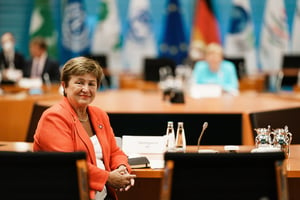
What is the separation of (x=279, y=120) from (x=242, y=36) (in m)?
8.23

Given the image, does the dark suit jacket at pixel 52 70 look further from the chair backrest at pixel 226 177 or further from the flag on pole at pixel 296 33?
the chair backrest at pixel 226 177

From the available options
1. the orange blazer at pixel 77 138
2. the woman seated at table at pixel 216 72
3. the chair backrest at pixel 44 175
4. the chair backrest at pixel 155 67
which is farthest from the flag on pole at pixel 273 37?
the chair backrest at pixel 44 175

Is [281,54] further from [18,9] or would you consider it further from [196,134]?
[196,134]

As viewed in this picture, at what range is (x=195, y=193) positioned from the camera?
2.90 m

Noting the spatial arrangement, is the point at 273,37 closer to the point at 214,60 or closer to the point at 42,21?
the point at 42,21

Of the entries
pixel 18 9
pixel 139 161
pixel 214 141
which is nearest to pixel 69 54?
pixel 18 9

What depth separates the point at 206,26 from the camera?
14.0 m

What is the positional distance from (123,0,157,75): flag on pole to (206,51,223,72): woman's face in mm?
4900

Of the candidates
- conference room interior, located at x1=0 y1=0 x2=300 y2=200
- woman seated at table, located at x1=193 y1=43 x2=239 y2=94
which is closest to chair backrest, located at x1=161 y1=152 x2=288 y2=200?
conference room interior, located at x1=0 y1=0 x2=300 y2=200

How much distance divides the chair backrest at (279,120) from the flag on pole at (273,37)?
25.9 ft

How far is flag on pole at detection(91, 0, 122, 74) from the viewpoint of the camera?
14.1 m

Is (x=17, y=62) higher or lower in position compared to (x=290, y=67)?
higher

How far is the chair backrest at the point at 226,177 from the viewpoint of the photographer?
9.40 ft

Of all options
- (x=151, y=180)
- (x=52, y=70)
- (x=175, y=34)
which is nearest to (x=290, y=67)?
(x=175, y=34)
